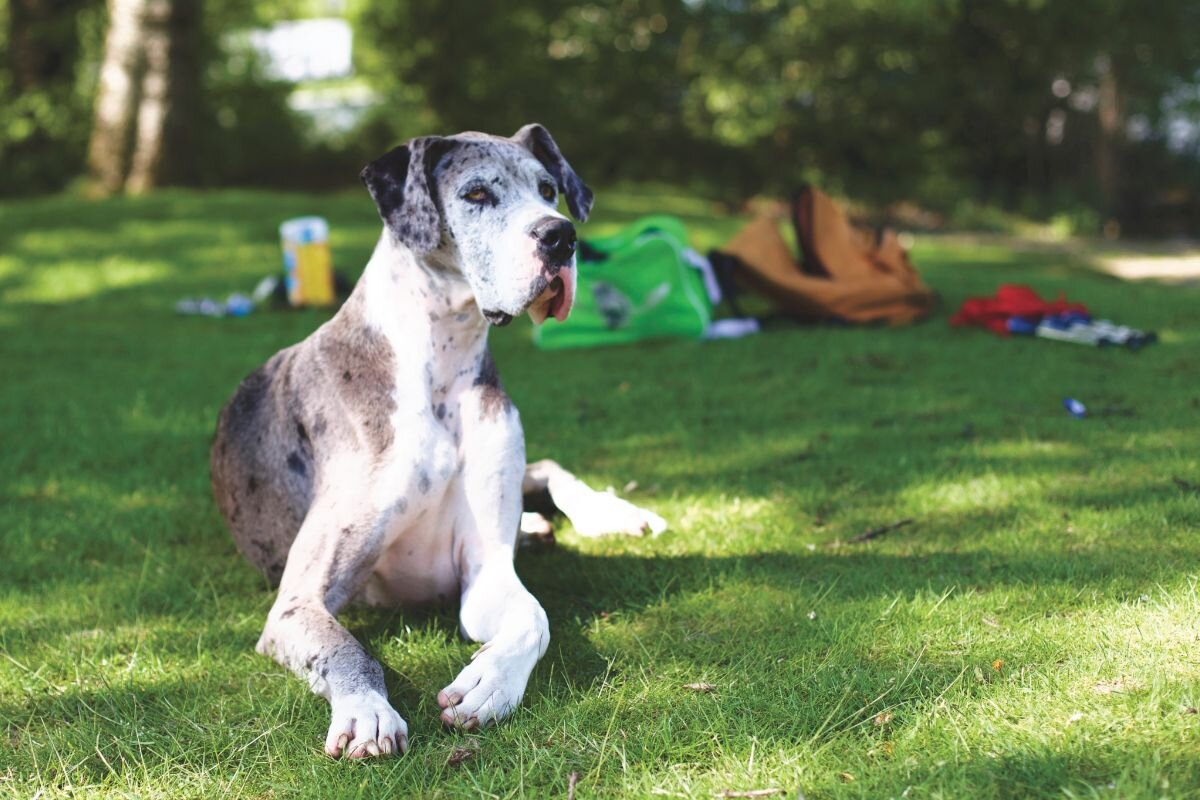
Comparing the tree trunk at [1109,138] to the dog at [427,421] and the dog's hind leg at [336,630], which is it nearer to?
the dog at [427,421]

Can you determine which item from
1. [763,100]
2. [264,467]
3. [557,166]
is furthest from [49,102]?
[557,166]

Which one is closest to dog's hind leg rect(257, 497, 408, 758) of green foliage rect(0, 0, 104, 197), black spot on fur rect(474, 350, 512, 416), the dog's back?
the dog's back

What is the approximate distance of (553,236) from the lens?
3.13 metres

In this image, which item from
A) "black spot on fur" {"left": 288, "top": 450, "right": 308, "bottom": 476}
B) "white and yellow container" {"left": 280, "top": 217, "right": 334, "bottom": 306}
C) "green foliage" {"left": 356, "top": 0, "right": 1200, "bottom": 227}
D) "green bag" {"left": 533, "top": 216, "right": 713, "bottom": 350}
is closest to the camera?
"black spot on fur" {"left": 288, "top": 450, "right": 308, "bottom": 476}

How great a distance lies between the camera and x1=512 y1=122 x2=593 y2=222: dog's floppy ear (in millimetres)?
3686

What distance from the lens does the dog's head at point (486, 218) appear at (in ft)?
10.3

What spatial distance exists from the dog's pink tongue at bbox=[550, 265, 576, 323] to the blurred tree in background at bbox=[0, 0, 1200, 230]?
646 inches

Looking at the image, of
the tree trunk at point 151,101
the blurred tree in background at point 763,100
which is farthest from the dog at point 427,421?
the blurred tree in background at point 763,100

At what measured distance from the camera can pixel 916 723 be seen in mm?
2822

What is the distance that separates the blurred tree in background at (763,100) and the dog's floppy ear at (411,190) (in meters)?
16.1

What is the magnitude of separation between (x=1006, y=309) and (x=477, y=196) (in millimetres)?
5905

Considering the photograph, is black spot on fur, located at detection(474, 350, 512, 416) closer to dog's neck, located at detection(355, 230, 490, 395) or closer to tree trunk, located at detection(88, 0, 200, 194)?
dog's neck, located at detection(355, 230, 490, 395)

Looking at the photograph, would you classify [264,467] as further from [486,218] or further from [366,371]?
[486,218]

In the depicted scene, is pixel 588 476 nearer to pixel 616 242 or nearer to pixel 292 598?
pixel 292 598
